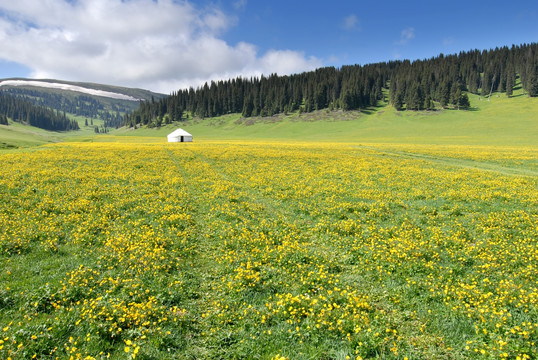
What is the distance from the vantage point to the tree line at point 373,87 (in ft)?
457

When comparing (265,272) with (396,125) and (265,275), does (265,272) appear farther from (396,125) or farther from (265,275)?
(396,125)

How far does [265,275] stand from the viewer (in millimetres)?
8680

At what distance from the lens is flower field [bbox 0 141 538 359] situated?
5832 millimetres

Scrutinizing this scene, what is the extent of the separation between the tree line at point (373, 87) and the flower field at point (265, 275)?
475 ft

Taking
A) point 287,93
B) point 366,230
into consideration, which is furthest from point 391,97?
point 366,230

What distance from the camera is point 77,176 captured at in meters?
21.9

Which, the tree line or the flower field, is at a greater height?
the tree line

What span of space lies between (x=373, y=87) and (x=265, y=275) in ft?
598

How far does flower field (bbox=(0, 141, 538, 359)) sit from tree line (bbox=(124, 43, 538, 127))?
144660 mm

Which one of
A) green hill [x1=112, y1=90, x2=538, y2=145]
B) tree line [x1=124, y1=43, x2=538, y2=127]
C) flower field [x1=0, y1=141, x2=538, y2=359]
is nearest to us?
flower field [x1=0, y1=141, x2=538, y2=359]

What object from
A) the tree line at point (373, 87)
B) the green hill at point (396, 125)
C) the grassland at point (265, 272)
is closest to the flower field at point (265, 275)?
the grassland at point (265, 272)

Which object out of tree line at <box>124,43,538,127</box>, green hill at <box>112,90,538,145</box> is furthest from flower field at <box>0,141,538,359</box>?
tree line at <box>124,43,538,127</box>

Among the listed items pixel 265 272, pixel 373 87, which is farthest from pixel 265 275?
pixel 373 87

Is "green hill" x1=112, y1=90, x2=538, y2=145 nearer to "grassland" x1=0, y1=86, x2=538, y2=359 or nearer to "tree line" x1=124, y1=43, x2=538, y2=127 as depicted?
"tree line" x1=124, y1=43, x2=538, y2=127
